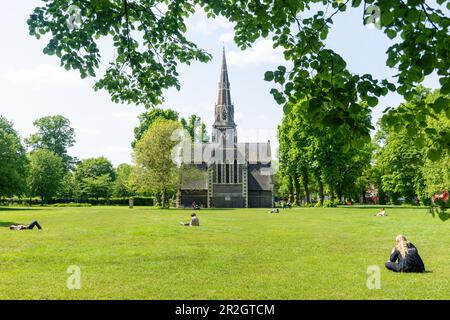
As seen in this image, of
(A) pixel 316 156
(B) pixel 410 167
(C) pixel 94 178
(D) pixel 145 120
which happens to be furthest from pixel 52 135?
(B) pixel 410 167

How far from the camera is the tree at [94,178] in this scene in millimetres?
90875

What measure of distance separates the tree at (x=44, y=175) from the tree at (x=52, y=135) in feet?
43.0

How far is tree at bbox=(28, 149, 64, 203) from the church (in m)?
24.1

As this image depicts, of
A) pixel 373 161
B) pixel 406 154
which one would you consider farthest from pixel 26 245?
pixel 373 161

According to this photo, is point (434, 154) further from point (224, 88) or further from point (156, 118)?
point (224, 88)

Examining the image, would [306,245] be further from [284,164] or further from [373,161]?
[373,161]

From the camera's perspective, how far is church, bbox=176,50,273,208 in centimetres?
7556

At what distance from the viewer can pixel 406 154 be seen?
210 feet

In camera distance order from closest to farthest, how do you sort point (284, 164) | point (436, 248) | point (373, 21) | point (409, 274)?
point (373, 21)
point (409, 274)
point (436, 248)
point (284, 164)

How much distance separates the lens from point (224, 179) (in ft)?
251

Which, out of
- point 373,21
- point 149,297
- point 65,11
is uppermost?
point 65,11

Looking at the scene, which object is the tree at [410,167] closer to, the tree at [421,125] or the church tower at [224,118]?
the church tower at [224,118]

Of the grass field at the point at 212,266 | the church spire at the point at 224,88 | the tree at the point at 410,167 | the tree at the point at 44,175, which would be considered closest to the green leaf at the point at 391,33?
the grass field at the point at 212,266
